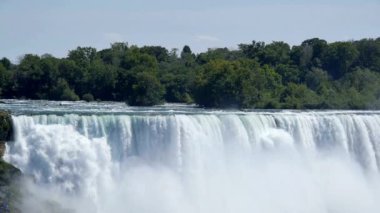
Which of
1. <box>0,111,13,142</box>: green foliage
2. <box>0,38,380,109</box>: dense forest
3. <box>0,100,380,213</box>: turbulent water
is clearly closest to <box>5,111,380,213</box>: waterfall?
<box>0,100,380,213</box>: turbulent water

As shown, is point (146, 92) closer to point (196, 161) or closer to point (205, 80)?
point (205, 80)

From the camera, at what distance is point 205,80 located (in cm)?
4647

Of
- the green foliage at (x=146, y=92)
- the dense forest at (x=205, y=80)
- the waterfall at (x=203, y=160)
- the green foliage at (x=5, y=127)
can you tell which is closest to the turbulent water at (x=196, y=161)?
the waterfall at (x=203, y=160)

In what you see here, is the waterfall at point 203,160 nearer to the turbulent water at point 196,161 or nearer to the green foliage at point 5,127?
the turbulent water at point 196,161

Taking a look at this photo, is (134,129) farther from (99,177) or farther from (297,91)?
(297,91)

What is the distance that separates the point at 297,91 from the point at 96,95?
1277 centimetres

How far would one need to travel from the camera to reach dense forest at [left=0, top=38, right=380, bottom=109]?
46.4 m

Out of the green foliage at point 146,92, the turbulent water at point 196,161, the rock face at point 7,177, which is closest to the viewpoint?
the rock face at point 7,177

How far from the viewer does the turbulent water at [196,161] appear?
80.6ft

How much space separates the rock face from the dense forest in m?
21.9

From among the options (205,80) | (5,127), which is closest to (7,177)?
(5,127)

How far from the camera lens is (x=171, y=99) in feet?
172

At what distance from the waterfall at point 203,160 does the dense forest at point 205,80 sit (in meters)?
13.4

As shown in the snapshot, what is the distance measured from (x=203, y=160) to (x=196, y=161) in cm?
34
